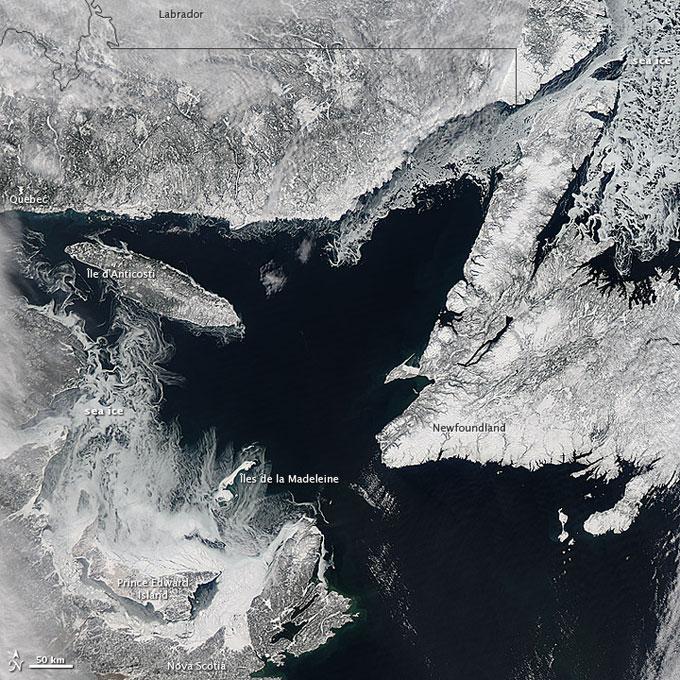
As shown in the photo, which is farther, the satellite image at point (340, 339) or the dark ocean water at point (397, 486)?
the dark ocean water at point (397, 486)

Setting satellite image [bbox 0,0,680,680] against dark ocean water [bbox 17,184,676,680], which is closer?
satellite image [bbox 0,0,680,680]

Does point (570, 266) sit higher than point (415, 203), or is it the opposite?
point (415, 203)

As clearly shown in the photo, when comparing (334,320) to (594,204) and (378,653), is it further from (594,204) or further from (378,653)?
(378,653)

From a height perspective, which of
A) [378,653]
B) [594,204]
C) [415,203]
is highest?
[415,203]

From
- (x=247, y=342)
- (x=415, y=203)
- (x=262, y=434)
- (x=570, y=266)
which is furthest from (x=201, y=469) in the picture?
(x=570, y=266)
